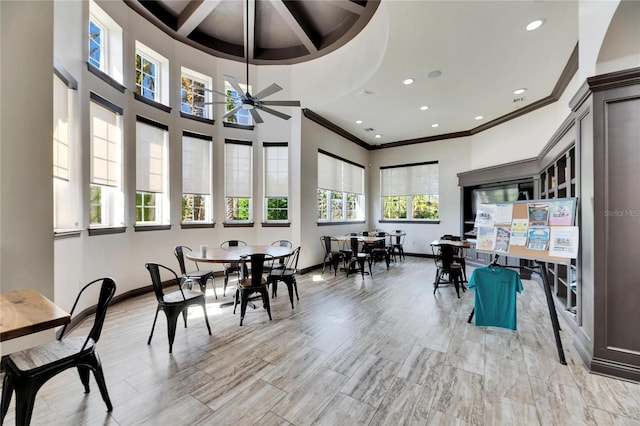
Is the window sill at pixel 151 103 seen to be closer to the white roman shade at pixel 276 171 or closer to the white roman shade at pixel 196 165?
the white roman shade at pixel 196 165

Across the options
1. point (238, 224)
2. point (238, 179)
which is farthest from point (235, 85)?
point (238, 224)

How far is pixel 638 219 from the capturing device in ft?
7.15

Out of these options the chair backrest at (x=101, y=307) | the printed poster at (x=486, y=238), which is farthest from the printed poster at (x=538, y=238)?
the chair backrest at (x=101, y=307)

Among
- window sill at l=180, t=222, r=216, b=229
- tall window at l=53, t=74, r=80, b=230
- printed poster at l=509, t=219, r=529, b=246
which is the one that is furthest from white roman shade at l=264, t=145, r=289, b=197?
printed poster at l=509, t=219, r=529, b=246

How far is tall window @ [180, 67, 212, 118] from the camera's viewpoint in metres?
5.26

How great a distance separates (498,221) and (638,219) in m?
1.05

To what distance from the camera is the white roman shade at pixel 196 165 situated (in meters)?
5.14

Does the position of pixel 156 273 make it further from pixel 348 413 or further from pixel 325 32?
pixel 325 32

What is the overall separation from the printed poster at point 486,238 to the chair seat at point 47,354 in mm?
3812

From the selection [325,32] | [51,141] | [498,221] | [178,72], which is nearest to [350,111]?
[325,32]

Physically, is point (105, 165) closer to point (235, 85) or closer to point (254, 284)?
point (235, 85)

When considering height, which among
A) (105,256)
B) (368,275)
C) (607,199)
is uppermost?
(607,199)

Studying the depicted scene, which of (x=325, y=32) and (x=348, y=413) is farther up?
(x=325, y=32)

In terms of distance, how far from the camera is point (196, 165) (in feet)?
17.4
